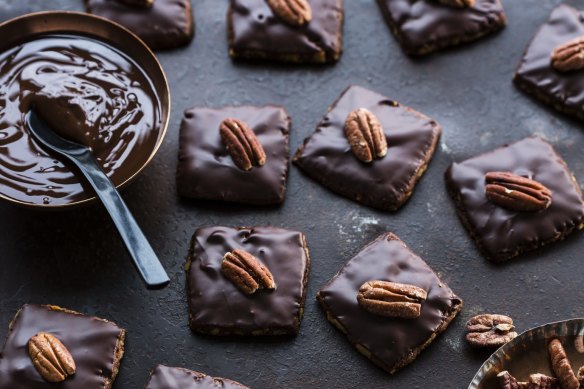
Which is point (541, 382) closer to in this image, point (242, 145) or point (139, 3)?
point (242, 145)

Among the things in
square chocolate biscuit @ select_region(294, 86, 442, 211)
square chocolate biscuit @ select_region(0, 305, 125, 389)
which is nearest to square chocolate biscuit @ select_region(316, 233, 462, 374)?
square chocolate biscuit @ select_region(294, 86, 442, 211)

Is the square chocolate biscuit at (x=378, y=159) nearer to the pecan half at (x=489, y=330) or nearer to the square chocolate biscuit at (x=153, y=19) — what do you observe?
the pecan half at (x=489, y=330)

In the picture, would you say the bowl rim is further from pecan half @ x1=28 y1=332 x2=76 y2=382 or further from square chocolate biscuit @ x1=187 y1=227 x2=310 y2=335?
pecan half @ x1=28 y1=332 x2=76 y2=382

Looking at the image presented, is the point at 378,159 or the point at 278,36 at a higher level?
the point at 278,36

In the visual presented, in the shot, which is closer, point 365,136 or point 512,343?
point 512,343

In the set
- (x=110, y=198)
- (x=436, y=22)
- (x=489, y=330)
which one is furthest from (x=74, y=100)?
(x=489, y=330)

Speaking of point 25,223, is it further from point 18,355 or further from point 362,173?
point 362,173

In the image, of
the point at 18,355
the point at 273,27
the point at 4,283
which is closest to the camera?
the point at 18,355

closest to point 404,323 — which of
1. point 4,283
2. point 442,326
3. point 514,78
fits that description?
point 442,326
